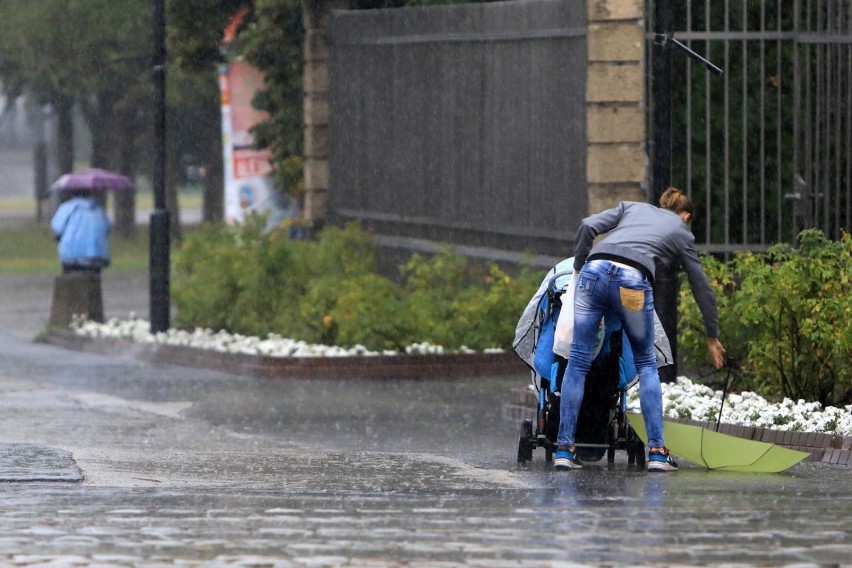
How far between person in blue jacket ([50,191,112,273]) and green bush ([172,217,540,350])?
45.3 inches

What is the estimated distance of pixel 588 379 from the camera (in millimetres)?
10273

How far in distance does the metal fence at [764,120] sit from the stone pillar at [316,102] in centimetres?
760

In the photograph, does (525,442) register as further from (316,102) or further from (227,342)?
(316,102)

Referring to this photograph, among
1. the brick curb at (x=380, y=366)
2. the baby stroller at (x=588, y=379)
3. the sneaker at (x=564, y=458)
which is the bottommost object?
the brick curb at (x=380, y=366)

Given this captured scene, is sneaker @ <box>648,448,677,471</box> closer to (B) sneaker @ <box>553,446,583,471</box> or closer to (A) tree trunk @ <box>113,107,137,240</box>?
(B) sneaker @ <box>553,446,583,471</box>

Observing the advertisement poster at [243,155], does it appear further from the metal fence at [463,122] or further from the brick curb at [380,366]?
the brick curb at [380,366]

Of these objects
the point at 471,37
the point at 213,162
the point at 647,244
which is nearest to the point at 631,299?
the point at 647,244

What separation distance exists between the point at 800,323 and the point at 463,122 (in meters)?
7.94

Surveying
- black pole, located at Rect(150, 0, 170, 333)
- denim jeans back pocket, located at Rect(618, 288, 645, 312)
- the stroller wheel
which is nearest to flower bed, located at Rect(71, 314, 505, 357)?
black pole, located at Rect(150, 0, 170, 333)

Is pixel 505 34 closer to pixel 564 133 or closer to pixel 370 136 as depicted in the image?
pixel 564 133

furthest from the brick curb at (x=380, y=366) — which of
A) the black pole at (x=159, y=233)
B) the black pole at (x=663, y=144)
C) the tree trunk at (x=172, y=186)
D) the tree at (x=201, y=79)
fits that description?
the tree trunk at (x=172, y=186)

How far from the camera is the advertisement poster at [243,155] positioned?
27.8 m

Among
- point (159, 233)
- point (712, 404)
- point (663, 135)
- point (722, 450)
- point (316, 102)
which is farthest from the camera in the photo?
point (316, 102)

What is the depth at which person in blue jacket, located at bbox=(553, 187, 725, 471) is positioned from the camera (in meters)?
9.91
